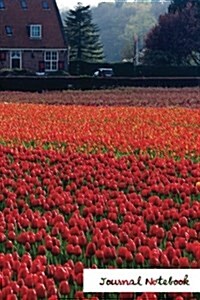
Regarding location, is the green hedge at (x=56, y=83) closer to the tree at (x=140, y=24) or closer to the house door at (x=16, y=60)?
the house door at (x=16, y=60)

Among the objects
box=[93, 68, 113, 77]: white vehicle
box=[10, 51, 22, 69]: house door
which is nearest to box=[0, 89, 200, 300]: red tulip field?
box=[93, 68, 113, 77]: white vehicle

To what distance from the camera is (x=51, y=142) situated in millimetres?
11422

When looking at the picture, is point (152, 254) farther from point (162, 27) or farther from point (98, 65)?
point (162, 27)

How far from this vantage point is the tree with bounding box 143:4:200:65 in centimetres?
6694

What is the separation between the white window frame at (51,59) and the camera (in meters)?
62.5

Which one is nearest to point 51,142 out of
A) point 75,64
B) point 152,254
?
point 152,254

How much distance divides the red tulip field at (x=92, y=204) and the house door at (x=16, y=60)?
162 feet

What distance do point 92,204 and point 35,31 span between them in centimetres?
5731

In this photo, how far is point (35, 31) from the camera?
63.0 m

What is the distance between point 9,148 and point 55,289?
637cm

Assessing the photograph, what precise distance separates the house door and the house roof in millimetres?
641

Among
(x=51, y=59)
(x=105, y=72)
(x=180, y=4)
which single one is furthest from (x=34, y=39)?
(x=180, y=4)

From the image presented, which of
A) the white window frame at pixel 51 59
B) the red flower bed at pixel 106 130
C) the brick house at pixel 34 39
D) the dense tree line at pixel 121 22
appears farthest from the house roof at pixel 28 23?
the red flower bed at pixel 106 130

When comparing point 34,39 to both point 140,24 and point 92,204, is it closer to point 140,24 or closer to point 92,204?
point 92,204
